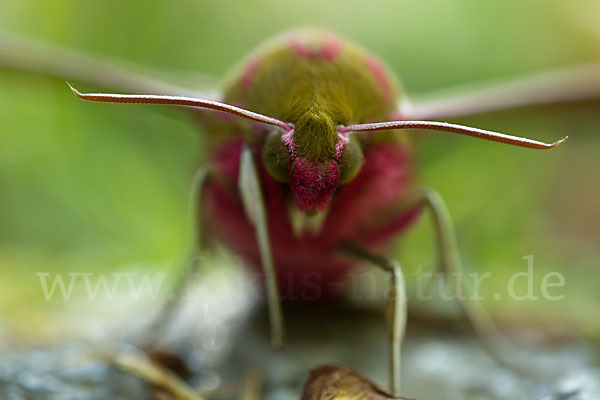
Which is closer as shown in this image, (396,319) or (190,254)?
(396,319)

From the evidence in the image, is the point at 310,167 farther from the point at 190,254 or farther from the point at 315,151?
the point at 190,254

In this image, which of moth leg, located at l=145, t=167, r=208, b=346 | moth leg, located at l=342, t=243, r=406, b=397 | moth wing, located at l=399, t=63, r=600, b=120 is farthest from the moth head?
moth wing, located at l=399, t=63, r=600, b=120

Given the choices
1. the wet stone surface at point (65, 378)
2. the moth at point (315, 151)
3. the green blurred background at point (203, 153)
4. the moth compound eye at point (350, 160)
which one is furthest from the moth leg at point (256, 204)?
the green blurred background at point (203, 153)

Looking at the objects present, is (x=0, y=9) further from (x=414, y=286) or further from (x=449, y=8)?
(x=414, y=286)

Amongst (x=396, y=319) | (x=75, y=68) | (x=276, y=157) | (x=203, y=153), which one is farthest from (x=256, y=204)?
(x=75, y=68)

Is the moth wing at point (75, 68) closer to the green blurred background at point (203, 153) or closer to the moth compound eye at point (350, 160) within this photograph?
the green blurred background at point (203, 153)

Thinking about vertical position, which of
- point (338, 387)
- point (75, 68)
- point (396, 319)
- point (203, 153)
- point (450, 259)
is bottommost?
point (338, 387)

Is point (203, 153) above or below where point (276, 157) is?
above

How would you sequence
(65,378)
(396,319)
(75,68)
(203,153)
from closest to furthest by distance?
(396,319), (65,378), (203,153), (75,68)
